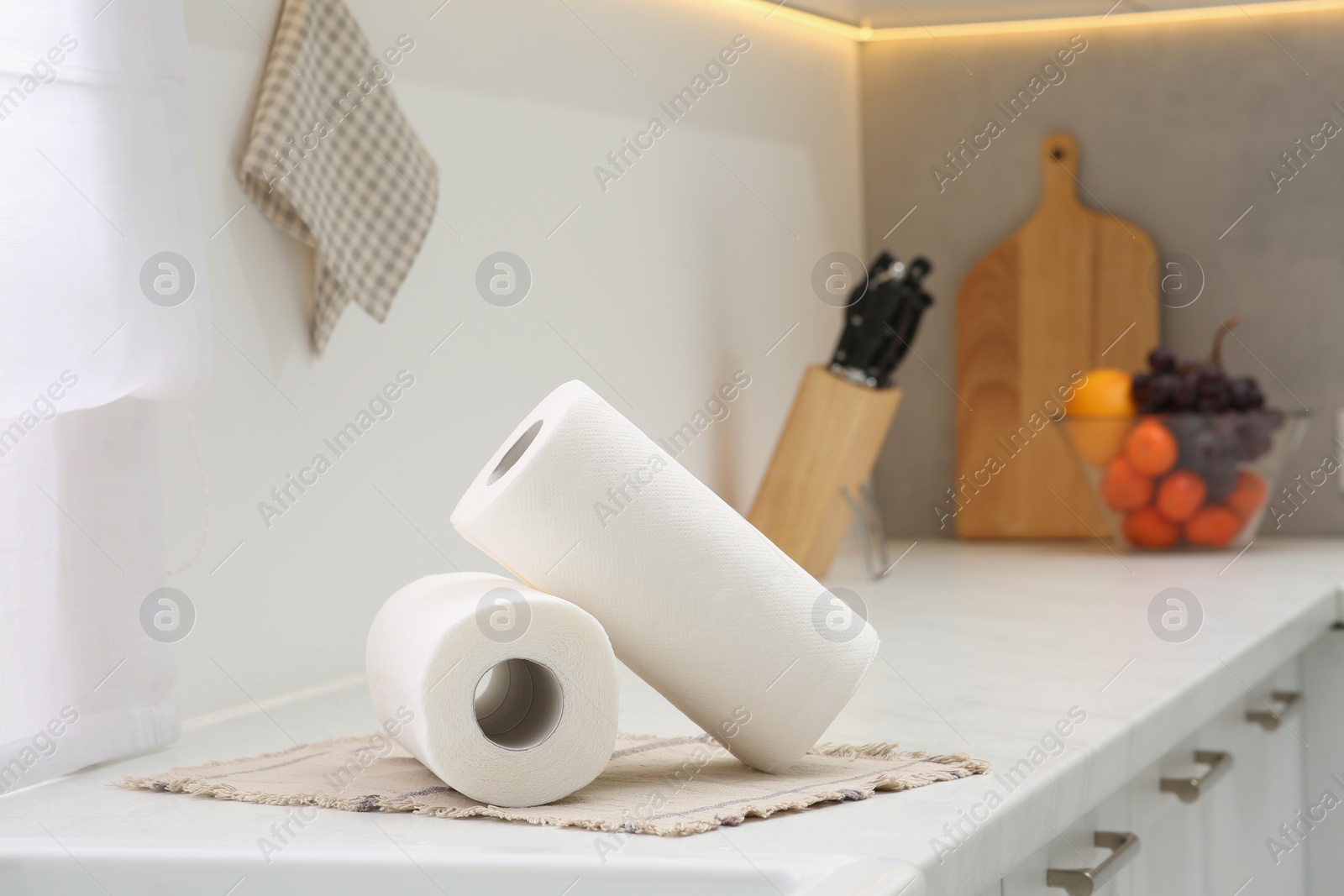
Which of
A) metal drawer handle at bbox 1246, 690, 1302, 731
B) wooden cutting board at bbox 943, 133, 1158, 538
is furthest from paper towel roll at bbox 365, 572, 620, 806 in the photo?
wooden cutting board at bbox 943, 133, 1158, 538

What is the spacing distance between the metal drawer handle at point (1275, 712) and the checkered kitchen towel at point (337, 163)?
80 cm

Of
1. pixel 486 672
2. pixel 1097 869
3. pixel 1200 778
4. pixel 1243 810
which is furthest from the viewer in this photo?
pixel 1243 810

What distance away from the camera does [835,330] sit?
1997mm

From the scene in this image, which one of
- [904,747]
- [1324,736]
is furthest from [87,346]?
[1324,736]

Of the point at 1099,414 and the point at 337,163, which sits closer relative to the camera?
the point at 337,163

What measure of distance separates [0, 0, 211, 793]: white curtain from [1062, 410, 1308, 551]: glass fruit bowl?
3.80 feet

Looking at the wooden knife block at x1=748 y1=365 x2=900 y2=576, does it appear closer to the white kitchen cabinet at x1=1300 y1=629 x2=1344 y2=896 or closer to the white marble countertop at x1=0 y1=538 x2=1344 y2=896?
the white marble countertop at x1=0 y1=538 x2=1344 y2=896

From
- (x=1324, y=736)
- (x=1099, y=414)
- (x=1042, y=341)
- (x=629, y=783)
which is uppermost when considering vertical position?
(x=1042, y=341)

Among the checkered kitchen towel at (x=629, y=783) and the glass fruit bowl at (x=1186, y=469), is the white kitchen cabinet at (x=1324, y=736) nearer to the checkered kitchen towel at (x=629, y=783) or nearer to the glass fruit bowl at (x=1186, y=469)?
the glass fruit bowl at (x=1186, y=469)

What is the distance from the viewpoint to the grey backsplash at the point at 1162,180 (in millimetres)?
1844

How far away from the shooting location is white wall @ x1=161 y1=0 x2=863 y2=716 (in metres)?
1.05

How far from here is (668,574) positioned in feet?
2.37

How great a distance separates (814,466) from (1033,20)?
75 centimetres

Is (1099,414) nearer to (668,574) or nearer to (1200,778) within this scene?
(1200,778)
